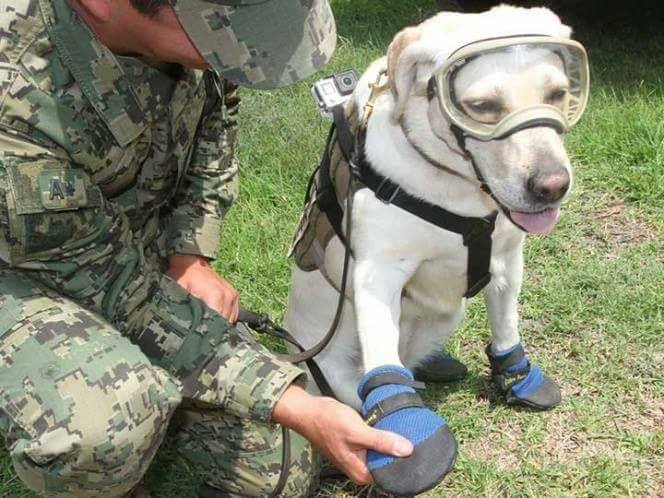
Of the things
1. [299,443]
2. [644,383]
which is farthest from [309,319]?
[644,383]

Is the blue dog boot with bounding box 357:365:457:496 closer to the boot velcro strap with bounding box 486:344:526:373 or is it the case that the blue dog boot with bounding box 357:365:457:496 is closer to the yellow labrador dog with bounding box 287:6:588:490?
the yellow labrador dog with bounding box 287:6:588:490

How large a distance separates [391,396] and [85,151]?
0.83 m

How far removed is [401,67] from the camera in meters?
2.00

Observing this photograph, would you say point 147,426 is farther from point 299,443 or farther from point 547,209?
point 547,209

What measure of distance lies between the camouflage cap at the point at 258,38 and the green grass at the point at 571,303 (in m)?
1.16

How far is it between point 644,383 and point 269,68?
1.52 meters

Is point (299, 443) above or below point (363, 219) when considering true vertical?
below

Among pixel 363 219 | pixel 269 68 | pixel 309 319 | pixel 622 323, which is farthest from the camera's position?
pixel 622 323

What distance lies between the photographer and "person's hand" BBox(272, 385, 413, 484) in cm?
179

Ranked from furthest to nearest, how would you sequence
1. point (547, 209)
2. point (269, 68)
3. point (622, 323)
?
point (622, 323) → point (547, 209) → point (269, 68)

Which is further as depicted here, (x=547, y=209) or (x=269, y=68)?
(x=547, y=209)

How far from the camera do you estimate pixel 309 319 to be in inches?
97.7

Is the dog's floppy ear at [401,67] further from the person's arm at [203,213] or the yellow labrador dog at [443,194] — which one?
the person's arm at [203,213]

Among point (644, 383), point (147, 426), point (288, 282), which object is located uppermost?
point (147, 426)
